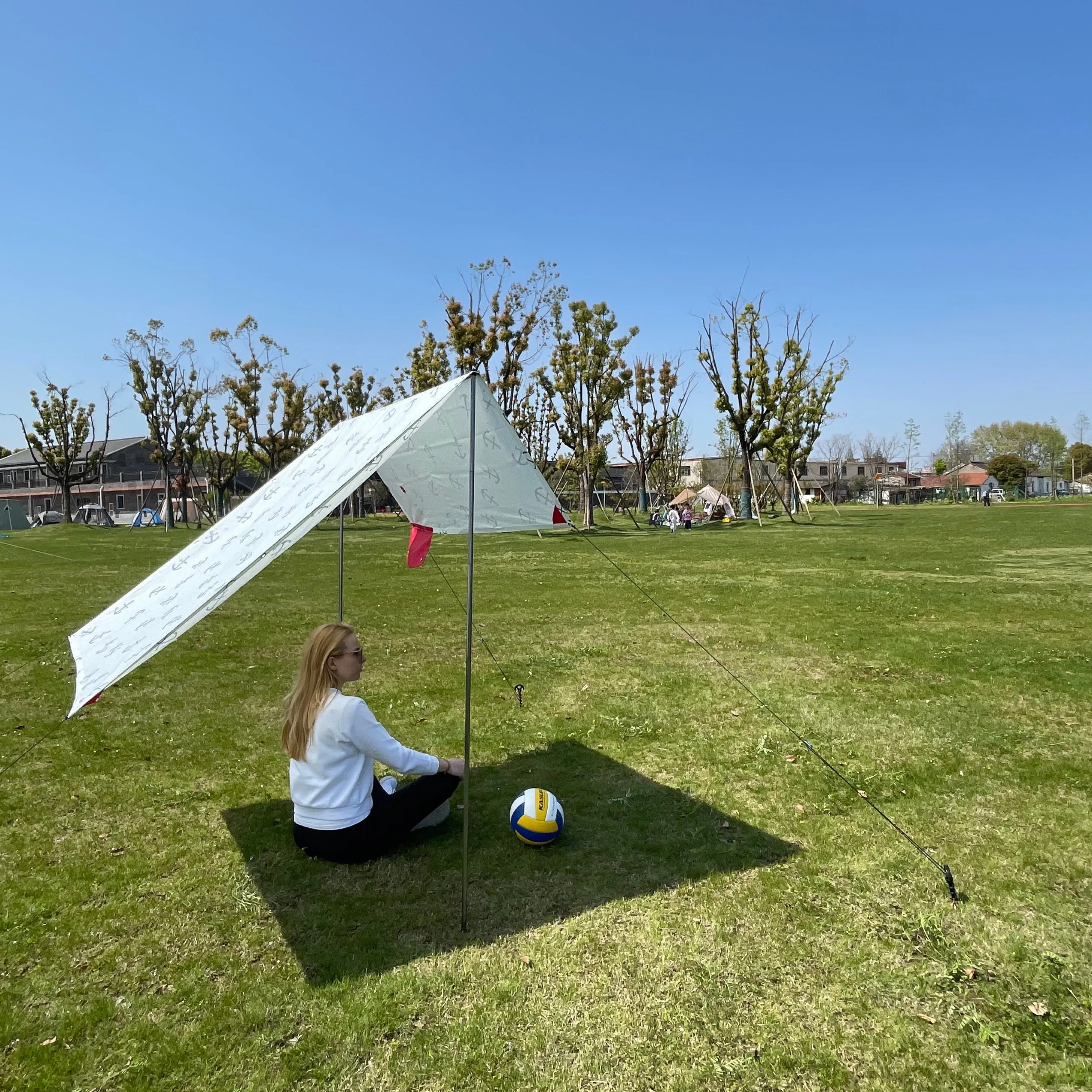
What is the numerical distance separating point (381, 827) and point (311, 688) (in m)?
0.97

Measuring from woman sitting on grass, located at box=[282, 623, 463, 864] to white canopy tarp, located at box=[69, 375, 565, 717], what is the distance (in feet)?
2.17

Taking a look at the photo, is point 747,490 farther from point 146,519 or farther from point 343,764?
point 343,764

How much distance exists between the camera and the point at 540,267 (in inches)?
1538

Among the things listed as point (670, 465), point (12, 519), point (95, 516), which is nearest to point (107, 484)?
point (95, 516)

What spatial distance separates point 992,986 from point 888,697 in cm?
450

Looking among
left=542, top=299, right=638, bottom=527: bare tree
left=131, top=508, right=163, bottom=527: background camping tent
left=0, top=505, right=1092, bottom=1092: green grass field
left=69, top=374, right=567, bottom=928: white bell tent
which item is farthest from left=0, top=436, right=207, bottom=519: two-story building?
left=69, top=374, right=567, bottom=928: white bell tent

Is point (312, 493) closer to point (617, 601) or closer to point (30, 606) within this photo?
point (617, 601)

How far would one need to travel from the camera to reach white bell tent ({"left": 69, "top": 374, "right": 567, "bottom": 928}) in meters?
3.68

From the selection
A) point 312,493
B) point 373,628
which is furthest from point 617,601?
point 312,493

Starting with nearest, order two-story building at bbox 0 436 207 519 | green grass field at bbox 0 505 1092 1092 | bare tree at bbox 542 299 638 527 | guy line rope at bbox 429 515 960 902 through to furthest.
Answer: green grass field at bbox 0 505 1092 1092
guy line rope at bbox 429 515 960 902
bare tree at bbox 542 299 638 527
two-story building at bbox 0 436 207 519

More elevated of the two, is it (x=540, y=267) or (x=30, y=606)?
(x=540, y=267)

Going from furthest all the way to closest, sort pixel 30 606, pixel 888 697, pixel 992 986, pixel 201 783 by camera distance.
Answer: pixel 30 606
pixel 888 697
pixel 201 783
pixel 992 986

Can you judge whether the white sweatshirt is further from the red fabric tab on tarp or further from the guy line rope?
the red fabric tab on tarp

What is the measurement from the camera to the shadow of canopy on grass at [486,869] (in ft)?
12.1
